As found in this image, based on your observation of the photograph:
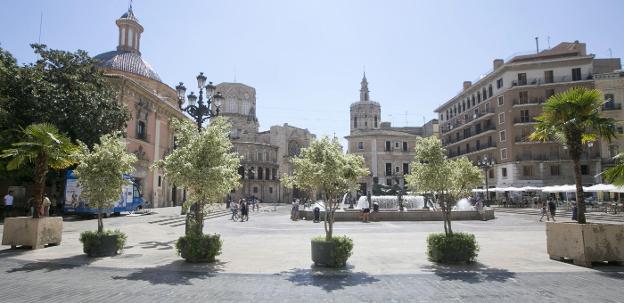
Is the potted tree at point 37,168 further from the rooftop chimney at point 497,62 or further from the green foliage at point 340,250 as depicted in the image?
the rooftop chimney at point 497,62

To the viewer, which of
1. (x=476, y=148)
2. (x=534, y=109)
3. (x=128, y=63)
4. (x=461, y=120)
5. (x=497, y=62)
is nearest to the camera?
(x=128, y=63)

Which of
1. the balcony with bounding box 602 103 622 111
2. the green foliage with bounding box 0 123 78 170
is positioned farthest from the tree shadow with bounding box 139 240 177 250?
the balcony with bounding box 602 103 622 111

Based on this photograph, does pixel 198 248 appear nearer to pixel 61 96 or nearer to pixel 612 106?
pixel 61 96

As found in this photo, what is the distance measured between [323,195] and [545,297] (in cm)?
457

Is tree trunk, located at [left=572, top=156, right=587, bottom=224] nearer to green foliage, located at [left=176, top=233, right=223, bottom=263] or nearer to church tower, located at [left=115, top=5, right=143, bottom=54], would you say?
green foliage, located at [left=176, top=233, right=223, bottom=263]

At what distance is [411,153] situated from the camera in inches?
2509

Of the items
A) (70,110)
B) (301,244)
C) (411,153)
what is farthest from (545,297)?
(411,153)

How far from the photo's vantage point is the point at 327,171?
8.56 metres

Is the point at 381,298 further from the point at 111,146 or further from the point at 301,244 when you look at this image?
the point at 111,146

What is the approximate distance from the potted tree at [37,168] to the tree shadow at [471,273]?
10.1m

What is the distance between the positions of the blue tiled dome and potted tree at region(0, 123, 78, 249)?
89.1ft

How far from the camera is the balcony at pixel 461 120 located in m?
49.5

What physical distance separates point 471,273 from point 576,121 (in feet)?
15.5

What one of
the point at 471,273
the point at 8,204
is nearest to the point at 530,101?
the point at 471,273
